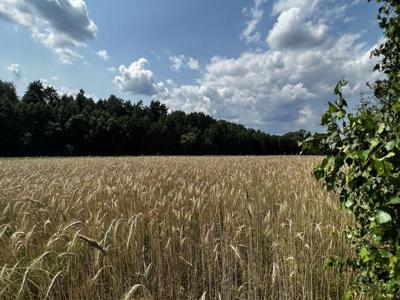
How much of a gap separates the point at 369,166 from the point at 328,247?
2.44 m

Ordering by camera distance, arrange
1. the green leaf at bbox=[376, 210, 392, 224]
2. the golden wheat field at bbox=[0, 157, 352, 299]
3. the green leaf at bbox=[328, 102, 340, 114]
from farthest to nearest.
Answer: the golden wheat field at bbox=[0, 157, 352, 299] → the green leaf at bbox=[328, 102, 340, 114] → the green leaf at bbox=[376, 210, 392, 224]

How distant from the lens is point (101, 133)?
195ft

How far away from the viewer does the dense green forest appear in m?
53.8

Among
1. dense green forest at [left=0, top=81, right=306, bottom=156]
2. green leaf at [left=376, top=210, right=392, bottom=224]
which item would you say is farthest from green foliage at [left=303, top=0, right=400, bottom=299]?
dense green forest at [left=0, top=81, right=306, bottom=156]

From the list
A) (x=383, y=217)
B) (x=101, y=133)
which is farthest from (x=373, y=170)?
(x=101, y=133)

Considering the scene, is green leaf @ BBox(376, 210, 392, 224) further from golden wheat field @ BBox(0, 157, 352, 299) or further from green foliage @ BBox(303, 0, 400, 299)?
golden wheat field @ BBox(0, 157, 352, 299)

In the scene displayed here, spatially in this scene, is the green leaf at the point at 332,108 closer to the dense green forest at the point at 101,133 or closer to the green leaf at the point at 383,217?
the green leaf at the point at 383,217

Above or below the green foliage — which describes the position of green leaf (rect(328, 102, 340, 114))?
above

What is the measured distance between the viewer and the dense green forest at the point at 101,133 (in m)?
53.8

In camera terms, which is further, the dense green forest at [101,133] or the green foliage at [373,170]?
the dense green forest at [101,133]

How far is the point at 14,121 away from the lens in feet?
176

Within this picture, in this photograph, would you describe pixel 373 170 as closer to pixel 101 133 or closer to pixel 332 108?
pixel 332 108

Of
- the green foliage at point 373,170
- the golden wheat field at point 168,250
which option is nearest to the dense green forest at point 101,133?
the golden wheat field at point 168,250

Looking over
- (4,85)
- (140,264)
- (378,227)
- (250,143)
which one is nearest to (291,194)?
(140,264)
